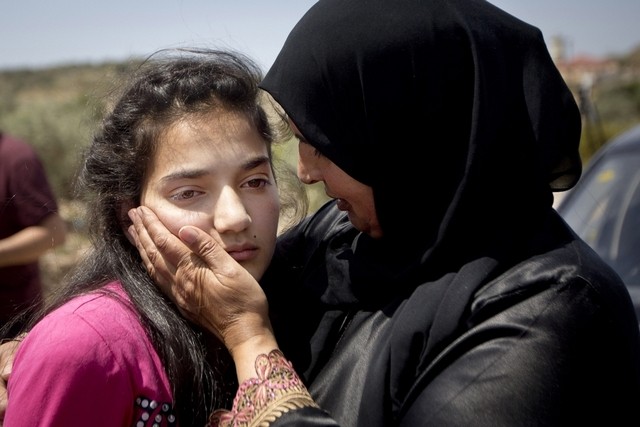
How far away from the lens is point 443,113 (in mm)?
1867

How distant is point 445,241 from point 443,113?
11.4 inches

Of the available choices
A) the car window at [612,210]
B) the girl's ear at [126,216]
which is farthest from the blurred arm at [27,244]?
the car window at [612,210]

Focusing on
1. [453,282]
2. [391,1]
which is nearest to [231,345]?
[453,282]

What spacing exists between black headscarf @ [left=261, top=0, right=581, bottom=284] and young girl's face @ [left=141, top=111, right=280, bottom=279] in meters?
0.23

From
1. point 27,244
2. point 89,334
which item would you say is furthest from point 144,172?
point 27,244

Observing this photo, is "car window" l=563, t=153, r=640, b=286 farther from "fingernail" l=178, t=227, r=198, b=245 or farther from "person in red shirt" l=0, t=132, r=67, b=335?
"person in red shirt" l=0, t=132, r=67, b=335

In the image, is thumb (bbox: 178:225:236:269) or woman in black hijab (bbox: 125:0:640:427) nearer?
woman in black hijab (bbox: 125:0:640:427)

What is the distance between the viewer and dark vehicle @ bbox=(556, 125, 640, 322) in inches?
145

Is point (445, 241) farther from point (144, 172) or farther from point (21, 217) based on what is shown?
point (21, 217)

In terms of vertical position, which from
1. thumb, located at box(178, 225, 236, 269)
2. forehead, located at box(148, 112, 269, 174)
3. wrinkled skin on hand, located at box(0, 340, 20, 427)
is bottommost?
Result: wrinkled skin on hand, located at box(0, 340, 20, 427)

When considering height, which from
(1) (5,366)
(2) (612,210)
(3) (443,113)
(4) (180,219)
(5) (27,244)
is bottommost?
(5) (27,244)

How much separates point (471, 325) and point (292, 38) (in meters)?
0.81

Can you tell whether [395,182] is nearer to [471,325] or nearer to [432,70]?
[432,70]

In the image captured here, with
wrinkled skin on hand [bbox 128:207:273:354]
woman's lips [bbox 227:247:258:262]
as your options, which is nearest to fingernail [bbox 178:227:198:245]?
wrinkled skin on hand [bbox 128:207:273:354]
